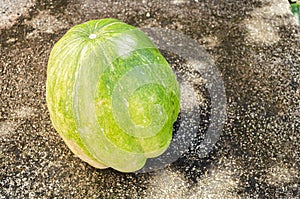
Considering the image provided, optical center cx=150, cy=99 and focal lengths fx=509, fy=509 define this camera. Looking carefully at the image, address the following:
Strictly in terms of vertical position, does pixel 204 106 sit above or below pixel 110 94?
below

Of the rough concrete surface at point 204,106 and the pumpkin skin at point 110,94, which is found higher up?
the pumpkin skin at point 110,94

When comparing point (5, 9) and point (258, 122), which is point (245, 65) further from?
point (5, 9)

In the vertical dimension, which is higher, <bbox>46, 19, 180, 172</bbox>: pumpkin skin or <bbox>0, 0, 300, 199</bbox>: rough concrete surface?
<bbox>46, 19, 180, 172</bbox>: pumpkin skin

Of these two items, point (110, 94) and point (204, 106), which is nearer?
point (110, 94)

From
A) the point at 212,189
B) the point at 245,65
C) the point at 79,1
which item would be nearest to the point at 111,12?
the point at 79,1

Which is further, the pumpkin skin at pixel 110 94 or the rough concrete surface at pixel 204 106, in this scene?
the rough concrete surface at pixel 204 106
